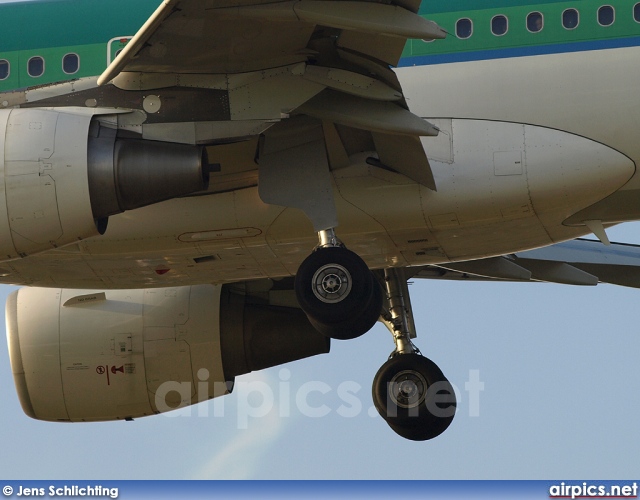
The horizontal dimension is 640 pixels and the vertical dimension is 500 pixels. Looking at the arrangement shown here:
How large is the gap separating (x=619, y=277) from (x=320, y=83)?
718 cm

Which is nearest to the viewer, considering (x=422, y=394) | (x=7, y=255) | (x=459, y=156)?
(x=7, y=255)

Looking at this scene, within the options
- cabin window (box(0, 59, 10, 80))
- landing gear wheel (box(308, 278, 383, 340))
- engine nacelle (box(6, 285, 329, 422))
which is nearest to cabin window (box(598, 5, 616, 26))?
landing gear wheel (box(308, 278, 383, 340))

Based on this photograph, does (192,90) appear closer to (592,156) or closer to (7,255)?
(7,255)

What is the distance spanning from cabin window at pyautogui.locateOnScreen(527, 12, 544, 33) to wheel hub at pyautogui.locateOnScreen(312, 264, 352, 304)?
368cm

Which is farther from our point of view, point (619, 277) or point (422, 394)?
point (619, 277)

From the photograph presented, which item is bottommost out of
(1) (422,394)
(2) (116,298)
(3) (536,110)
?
(1) (422,394)

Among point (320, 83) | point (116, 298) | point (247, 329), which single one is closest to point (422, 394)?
point (247, 329)

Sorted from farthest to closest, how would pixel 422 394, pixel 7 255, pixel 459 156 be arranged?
pixel 422 394 → pixel 459 156 → pixel 7 255

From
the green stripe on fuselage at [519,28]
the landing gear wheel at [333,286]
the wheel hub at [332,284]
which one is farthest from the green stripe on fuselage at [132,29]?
the wheel hub at [332,284]

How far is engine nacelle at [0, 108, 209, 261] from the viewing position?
588 inches

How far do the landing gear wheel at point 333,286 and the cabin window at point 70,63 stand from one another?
4153 mm

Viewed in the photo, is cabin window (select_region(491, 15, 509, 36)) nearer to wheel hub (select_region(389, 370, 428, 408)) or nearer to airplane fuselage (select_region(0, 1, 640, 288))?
airplane fuselage (select_region(0, 1, 640, 288))

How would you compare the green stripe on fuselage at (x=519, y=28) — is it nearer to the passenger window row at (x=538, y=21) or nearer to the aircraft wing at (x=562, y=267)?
the passenger window row at (x=538, y=21)

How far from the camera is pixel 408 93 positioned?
1680cm
